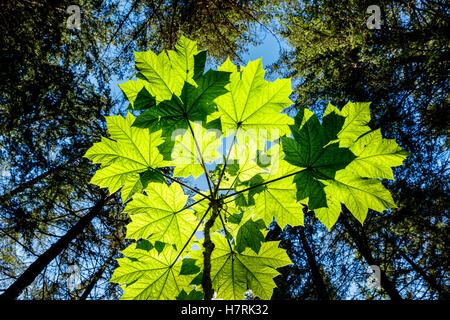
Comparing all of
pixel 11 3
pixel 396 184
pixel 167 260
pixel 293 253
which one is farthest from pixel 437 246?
pixel 11 3

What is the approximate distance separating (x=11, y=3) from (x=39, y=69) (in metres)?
1.18

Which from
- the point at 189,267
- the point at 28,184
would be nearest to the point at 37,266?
the point at 28,184

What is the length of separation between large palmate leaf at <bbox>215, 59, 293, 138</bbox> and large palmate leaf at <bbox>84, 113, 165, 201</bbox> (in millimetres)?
340

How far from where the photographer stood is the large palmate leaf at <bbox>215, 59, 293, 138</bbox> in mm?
932

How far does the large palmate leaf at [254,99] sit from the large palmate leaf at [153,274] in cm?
64

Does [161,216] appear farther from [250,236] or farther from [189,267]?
[250,236]

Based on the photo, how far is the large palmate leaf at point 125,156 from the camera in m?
0.99

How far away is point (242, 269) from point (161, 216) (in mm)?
444

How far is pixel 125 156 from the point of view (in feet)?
3.27

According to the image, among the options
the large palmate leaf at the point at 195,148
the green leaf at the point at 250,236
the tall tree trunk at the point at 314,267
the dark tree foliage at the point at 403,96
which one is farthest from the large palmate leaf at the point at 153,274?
the tall tree trunk at the point at 314,267

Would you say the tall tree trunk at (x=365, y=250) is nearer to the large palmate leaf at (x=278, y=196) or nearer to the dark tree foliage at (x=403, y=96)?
the dark tree foliage at (x=403, y=96)

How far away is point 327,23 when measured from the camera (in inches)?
189
